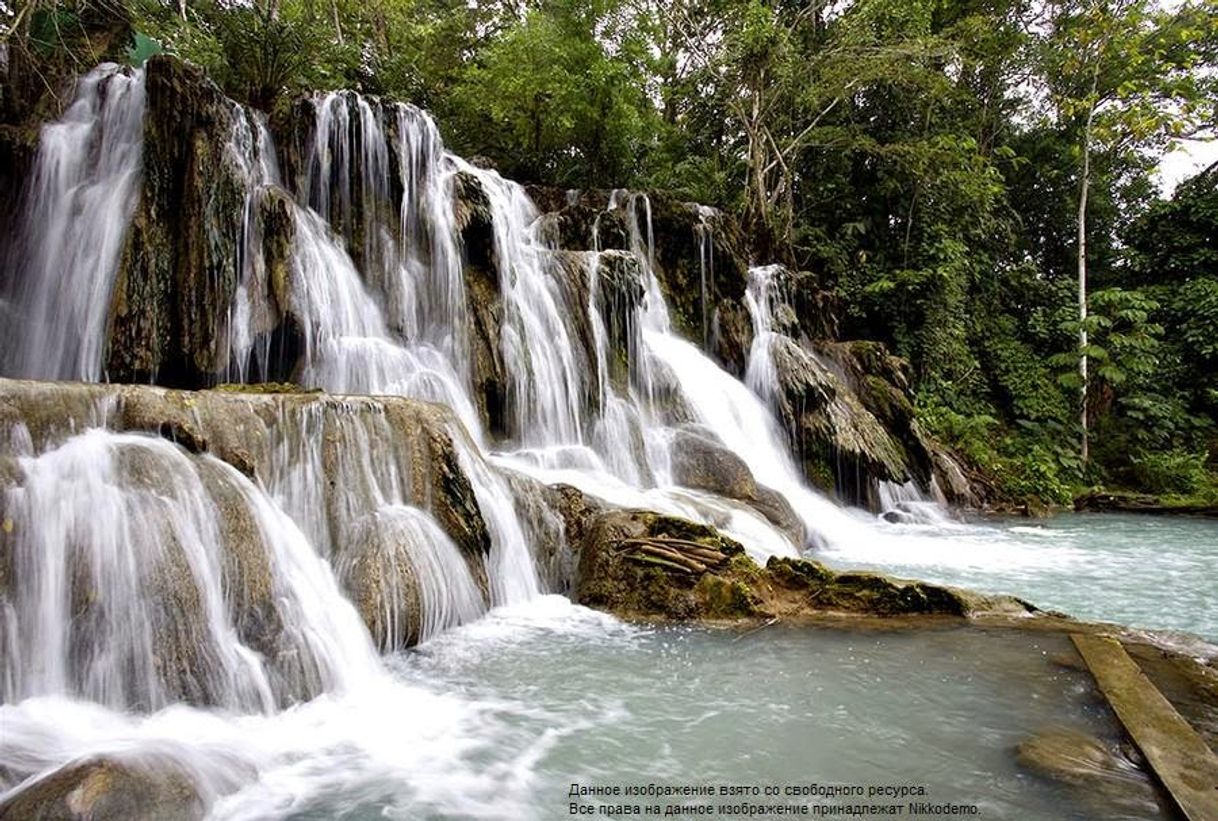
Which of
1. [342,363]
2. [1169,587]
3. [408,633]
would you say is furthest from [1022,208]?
[408,633]

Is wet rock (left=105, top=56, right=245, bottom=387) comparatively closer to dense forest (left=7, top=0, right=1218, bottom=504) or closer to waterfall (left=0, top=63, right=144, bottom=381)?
waterfall (left=0, top=63, right=144, bottom=381)

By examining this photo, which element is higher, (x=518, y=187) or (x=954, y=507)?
(x=518, y=187)

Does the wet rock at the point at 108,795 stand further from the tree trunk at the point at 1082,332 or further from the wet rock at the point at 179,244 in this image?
the tree trunk at the point at 1082,332

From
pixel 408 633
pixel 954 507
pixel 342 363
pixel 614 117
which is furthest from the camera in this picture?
pixel 614 117

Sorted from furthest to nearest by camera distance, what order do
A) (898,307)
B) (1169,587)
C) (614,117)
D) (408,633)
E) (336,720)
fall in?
(898,307)
(614,117)
(1169,587)
(408,633)
(336,720)

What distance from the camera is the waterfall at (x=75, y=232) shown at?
790cm

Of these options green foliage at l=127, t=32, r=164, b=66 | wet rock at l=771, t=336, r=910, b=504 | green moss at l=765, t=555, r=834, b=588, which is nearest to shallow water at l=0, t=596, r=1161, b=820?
green moss at l=765, t=555, r=834, b=588

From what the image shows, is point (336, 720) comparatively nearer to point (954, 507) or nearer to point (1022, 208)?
point (954, 507)

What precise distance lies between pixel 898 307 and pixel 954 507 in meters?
6.51

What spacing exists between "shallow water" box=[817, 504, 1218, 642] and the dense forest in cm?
367

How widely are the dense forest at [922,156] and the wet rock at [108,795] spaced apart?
14038 mm

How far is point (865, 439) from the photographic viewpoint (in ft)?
43.0

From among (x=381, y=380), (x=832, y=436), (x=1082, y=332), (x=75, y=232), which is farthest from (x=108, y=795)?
(x=1082, y=332)

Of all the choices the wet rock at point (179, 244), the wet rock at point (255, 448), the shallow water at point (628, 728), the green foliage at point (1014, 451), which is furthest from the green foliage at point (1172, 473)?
the wet rock at point (179, 244)
